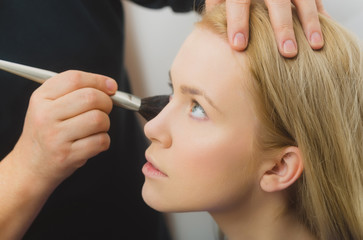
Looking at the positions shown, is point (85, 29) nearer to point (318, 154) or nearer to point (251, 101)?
point (251, 101)

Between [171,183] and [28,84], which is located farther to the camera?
[28,84]

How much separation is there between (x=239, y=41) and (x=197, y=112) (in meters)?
0.13

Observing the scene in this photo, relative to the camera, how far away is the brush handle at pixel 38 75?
2.04ft

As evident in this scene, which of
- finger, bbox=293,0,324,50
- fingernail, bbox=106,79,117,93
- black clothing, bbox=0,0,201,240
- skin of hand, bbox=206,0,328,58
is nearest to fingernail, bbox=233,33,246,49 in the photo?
skin of hand, bbox=206,0,328,58

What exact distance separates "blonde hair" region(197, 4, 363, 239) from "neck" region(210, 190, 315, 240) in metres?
0.06

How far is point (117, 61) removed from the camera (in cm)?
87

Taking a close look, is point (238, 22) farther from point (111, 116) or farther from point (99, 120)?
point (111, 116)

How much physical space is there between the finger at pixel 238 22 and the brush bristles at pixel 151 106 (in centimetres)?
18

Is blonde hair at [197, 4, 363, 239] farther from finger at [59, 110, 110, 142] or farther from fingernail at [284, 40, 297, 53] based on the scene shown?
finger at [59, 110, 110, 142]

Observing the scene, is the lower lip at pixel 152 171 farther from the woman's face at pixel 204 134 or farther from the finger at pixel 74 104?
the finger at pixel 74 104

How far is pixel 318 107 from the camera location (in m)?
0.60

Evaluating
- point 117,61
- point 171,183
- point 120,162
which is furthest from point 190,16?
point 171,183

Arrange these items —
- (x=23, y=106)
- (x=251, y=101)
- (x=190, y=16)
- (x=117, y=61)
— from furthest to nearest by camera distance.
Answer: (x=190, y=16)
(x=117, y=61)
(x=23, y=106)
(x=251, y=101)

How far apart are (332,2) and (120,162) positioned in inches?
24.0
